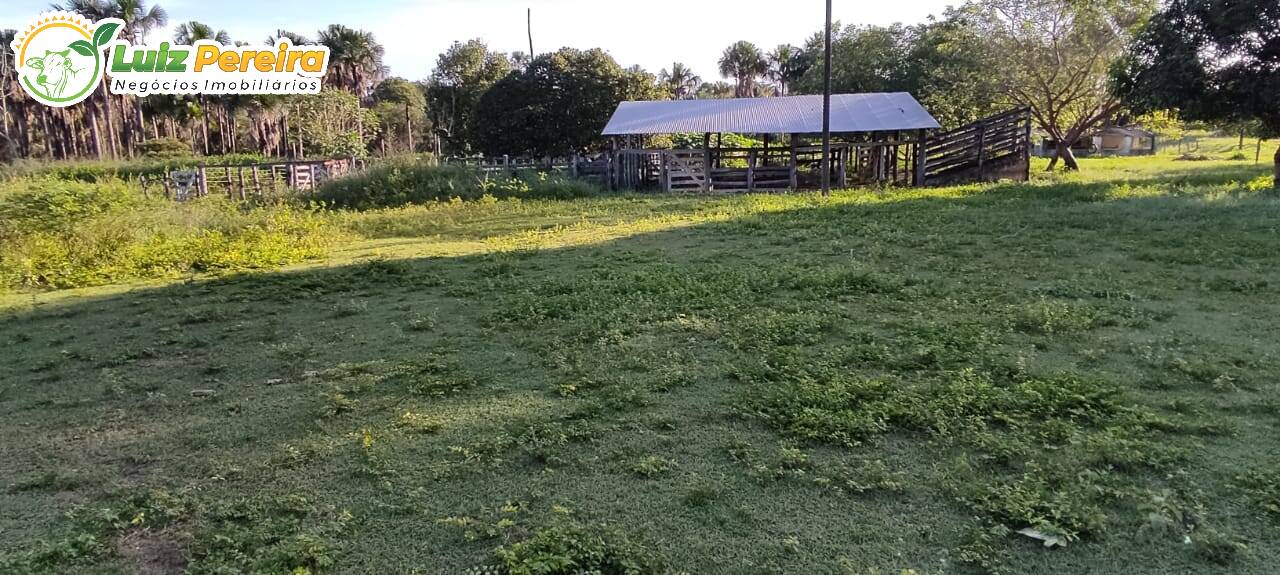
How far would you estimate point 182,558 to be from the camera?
2.85 metres

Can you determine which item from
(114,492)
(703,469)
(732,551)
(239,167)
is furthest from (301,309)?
(239,167)

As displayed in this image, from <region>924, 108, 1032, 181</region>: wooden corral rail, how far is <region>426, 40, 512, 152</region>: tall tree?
19.9m

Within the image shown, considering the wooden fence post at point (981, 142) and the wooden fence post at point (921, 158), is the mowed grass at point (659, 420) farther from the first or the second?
the wooden fence post at point (981, 142)

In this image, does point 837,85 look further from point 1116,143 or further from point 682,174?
point 1116,143

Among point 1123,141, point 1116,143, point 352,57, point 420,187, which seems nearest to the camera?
point 420,187

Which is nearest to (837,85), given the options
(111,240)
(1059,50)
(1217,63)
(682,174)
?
(1059,50)

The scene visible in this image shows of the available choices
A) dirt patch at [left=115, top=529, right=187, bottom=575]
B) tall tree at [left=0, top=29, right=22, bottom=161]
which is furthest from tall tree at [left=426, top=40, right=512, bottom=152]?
dirt patch at [left=115, top=529, right=187, bottom=575]

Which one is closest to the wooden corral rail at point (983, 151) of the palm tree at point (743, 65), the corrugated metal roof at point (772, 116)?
the corrugated metal roof at point (772, 116)

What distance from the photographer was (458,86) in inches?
1495

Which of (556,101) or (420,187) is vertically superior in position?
(556,101)

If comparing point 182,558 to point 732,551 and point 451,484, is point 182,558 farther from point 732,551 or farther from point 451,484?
point 732,551

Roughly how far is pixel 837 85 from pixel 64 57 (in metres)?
28.5

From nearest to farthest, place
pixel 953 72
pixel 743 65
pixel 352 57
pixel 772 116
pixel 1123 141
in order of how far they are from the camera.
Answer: pixel 772 116
pixel 953 72
pixel 352 57
pixel 1123 141
pixel 743 65

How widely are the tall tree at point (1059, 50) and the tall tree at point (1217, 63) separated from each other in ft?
23.9
